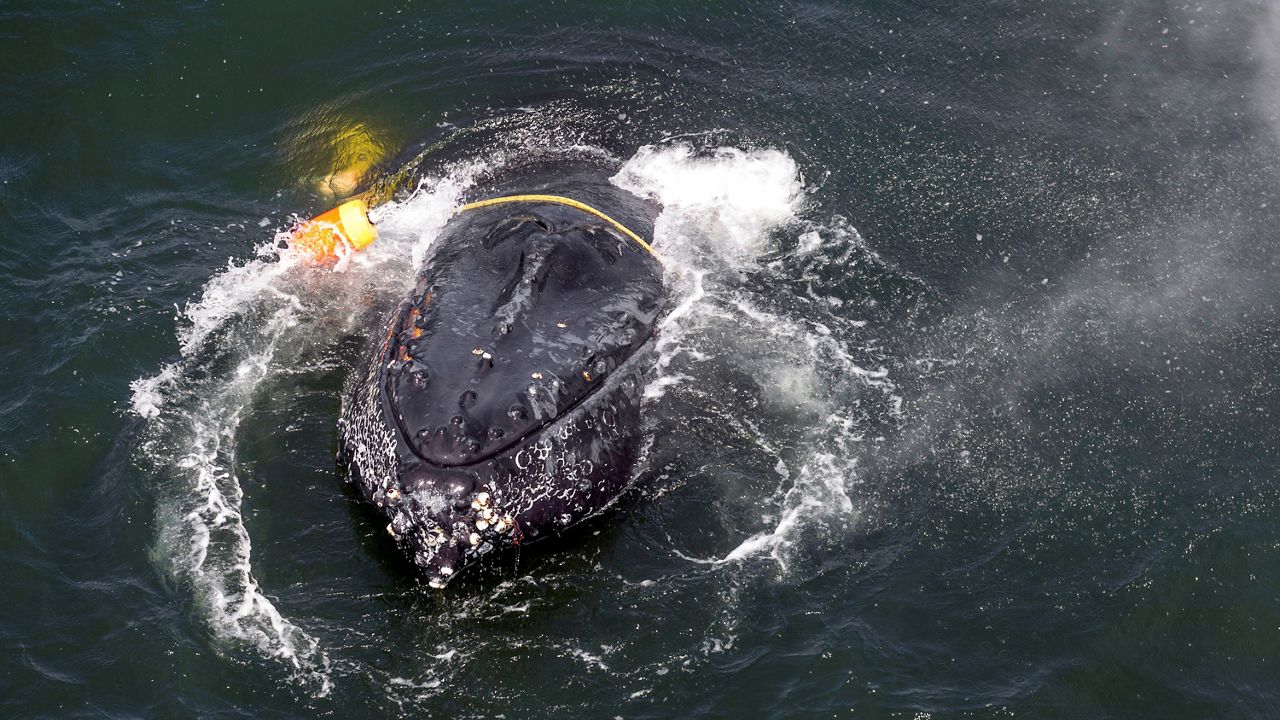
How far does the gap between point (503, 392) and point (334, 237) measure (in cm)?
1011

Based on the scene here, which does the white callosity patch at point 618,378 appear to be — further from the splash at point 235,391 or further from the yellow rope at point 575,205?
the yellow rope at point 575,205

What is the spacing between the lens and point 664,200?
34.9m

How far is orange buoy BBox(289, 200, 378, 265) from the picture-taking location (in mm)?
32375

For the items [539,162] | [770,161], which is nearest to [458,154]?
[539,162]

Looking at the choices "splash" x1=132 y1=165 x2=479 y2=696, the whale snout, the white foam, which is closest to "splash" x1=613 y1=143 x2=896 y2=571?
the white foam

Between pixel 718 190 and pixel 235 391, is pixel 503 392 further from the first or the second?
pixel 718 190

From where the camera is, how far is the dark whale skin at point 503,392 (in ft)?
79.8

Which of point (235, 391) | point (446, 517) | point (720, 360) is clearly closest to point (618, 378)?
point (720, 360)

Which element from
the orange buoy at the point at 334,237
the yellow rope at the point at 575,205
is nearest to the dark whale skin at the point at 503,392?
the yellow rope at the point at 575,205

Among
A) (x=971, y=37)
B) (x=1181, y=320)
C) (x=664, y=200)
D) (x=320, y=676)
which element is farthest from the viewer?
(x=971, y=37)

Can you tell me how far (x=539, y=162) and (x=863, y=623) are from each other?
17379 mm

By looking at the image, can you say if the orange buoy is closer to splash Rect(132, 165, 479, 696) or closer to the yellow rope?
splash Rect(132, 165, 479, 696)

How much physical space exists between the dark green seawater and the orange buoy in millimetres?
680

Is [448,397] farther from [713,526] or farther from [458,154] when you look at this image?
[458,154]
